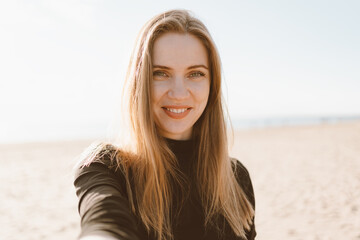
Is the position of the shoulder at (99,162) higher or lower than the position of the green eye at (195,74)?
lower

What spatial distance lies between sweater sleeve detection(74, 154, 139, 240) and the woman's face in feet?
1.97

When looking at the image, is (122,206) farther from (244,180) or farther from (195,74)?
(244,180)

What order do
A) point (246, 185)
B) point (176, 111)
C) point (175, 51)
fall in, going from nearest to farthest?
point (175, 51) < point (176, 111) < point (246, 185)

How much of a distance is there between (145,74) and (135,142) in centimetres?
44

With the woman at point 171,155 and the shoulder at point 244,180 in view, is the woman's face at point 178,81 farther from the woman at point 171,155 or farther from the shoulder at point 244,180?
the shoulder at point 244,180

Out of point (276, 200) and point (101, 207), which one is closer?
point (101, 207)

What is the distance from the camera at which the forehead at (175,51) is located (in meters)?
1.83

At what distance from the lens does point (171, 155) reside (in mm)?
1973

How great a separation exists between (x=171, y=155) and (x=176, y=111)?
304mm

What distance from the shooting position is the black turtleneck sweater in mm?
1198

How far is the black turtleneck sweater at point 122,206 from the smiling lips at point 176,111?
21 centimetres

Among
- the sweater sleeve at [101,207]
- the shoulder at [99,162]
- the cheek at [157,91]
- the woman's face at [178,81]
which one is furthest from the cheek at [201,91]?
the sweater sleeve at [101,207]

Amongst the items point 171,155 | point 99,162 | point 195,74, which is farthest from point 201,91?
point 99,162

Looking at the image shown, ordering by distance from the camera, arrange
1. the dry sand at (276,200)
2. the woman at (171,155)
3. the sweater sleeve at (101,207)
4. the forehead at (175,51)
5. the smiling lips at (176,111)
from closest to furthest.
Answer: the sweater sleeve at (101,207)
the woman at (171,155)
the forehead at (175,51)
the smiling lips at (176,111)
the dry sand at (276,200)
